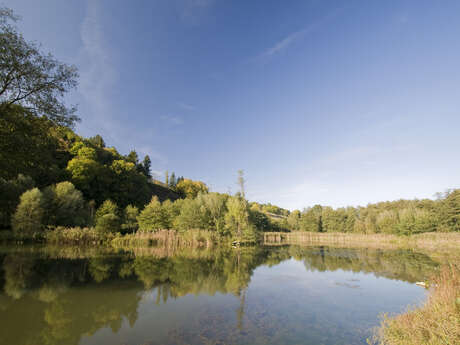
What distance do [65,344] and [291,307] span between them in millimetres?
7301

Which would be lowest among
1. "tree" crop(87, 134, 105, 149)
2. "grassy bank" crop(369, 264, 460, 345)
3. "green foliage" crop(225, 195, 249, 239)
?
"grassy bank" crop(369, 264, 460, 345)

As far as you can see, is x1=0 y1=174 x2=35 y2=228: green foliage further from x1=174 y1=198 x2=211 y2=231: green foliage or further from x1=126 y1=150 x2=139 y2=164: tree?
x1=126 y1=150 x2=139 y2=164: tree

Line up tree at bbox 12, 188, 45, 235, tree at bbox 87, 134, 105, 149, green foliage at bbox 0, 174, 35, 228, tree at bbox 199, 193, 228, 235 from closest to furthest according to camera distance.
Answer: tree at bbox 12, 188, 45, 235 < green foliage at bbox 0, 174, 35, 228 < tree at bbox 199, 193, 228, 235 < tree at bbox 87, 134, 105, 149

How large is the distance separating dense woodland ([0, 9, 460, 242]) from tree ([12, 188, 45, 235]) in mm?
87

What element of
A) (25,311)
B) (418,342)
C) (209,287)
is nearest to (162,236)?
(209,287)

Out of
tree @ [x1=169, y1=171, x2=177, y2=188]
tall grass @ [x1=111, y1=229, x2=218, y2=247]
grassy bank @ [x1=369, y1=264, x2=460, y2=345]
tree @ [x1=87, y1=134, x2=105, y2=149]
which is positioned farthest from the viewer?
tree @ [x1=169, y1=171, x2=177, y2=188]

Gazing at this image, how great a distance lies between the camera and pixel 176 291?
10625mm

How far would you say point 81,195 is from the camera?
3666 cm

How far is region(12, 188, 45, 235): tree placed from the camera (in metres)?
25.9

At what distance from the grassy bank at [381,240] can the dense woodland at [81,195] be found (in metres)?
6.23

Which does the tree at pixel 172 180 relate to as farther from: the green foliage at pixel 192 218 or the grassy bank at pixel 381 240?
the green foliage at pixel 192 218

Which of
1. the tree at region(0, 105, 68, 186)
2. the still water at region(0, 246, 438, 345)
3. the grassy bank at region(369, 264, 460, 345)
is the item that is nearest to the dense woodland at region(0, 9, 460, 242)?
the tree at region(0, 105, 68, 186)

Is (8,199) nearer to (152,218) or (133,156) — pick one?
(152,218)

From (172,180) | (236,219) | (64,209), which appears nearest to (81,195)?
(64,209)
